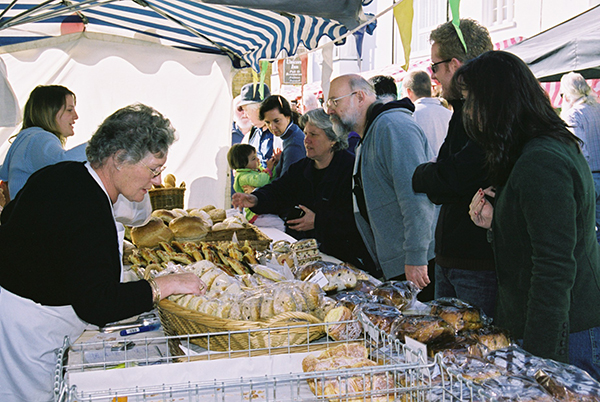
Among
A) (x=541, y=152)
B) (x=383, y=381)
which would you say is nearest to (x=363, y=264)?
(x=541, y=152)

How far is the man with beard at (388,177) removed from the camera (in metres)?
2.44

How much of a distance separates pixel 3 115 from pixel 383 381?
419 centimetres

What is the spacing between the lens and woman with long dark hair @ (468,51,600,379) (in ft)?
4.42

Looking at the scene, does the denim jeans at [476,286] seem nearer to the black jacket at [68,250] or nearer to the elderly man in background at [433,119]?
the black jacket at [68,250]

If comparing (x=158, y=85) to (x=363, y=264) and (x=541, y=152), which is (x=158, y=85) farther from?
(x=541, y=152)

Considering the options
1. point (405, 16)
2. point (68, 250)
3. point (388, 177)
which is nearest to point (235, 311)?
point (68, 250)

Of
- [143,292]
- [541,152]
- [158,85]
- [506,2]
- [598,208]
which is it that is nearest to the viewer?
[541,152]

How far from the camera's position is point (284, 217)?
3.97m

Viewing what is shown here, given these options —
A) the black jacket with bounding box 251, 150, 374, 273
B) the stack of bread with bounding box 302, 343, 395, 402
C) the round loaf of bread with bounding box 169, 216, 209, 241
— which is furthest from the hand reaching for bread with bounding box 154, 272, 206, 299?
the round loaf of bread with bounding box 169, 216, 209, 241

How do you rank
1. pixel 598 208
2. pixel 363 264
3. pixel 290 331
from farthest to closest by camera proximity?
pixel 598 208 → pixel 363 264 → pixel 290 331

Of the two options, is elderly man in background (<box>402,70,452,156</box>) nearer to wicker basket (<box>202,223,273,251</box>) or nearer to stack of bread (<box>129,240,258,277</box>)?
wicker basket (<box>202,223,273,251</box>)

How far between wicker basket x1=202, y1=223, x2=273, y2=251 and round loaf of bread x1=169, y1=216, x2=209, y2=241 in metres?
0.05

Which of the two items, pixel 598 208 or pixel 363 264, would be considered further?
pixel 598 208

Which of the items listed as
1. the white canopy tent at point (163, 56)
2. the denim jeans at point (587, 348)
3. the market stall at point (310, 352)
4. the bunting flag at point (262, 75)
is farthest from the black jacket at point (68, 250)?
the bunting flag at point (262, 75)
